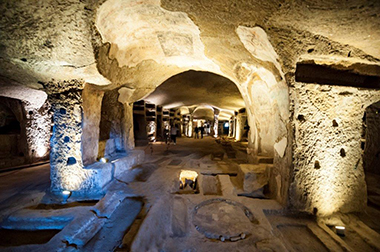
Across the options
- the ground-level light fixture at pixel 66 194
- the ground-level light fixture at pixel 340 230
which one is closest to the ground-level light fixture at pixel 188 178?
the ground-level light fixture at pixel 66 194

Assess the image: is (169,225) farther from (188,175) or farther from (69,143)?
(188,175)

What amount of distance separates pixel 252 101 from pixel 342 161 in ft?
7.77

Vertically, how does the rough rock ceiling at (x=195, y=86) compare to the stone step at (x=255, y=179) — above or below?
above

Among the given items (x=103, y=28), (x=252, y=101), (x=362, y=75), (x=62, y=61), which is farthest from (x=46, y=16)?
(x=362, y=75)

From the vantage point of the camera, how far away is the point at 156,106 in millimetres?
12070

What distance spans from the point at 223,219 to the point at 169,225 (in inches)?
36.5

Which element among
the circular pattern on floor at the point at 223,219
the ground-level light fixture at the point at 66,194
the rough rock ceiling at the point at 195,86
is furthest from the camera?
the rough rock ceiling at the point at 195,86

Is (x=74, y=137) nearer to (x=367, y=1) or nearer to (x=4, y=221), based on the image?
(x=4, y=221)

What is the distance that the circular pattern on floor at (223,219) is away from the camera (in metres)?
2.23

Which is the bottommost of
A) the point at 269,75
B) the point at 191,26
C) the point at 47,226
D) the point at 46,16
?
the point at 47,226

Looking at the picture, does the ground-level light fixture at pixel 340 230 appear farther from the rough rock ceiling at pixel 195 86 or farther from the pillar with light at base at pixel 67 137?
the rough rock ceiling at pixel 195 86

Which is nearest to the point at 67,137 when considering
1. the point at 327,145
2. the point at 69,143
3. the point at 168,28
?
the point at 69,143

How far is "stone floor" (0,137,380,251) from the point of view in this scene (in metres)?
2.04

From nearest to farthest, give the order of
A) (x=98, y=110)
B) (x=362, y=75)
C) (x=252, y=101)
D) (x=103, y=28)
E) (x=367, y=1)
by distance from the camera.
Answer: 1. (x=367, y=1)
2. (x=103, y=28)
3. (x=362, y=75)
4. (x=98, y=110)
5. (x=252, y=101)
